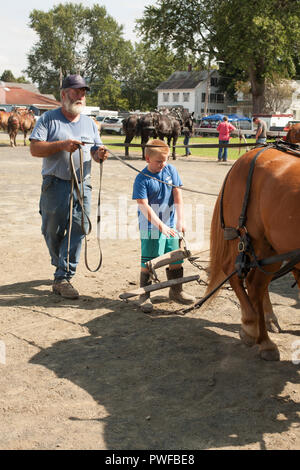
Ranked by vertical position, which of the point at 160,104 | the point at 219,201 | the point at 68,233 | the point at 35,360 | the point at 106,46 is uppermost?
the point at 106,46

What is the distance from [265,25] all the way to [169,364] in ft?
125

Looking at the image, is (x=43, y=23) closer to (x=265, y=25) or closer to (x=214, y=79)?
(x=214, y=79)

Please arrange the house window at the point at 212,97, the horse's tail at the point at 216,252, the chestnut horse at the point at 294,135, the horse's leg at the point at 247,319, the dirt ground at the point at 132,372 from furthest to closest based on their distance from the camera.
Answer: the house window at the point at 212,97
the chestnut horse at the point at 294,135
the horse's tail at the point at 216,252
the horse's leg at the point at 247,319
the dirt ground at the point at 132,372

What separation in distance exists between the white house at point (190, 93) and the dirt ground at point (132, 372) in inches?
2982

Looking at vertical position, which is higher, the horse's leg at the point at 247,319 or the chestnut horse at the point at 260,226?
the chestnut horse at the point at 260,226

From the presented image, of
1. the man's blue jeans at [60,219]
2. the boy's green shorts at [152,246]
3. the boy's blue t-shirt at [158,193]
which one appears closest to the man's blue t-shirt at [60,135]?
the man's blue jeans at [60,219]

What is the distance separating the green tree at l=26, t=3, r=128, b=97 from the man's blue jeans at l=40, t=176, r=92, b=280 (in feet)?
286

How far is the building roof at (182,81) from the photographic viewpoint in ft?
262

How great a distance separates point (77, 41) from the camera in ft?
295

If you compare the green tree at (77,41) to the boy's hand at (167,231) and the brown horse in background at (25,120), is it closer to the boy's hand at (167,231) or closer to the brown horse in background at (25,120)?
the brown horse in background at (25,120)

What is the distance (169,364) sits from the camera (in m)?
3.87

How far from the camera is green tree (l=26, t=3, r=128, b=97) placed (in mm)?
87062

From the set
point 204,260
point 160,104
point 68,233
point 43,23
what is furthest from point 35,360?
point 43,23

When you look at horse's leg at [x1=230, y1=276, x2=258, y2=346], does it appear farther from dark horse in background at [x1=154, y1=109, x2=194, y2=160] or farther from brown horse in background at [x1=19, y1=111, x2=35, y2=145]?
brown horse in background at [x1=19, y1=111, x2=35, y2=145]
